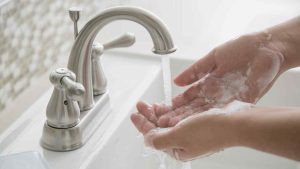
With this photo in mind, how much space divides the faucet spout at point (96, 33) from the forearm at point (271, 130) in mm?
154

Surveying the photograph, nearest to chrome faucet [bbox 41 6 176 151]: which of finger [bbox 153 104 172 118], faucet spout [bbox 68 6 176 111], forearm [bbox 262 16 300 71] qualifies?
faucet spout [bbox 68 6 176 111]

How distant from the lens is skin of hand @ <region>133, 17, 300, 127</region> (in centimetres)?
96

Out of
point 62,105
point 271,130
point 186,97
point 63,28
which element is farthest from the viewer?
point 63,28

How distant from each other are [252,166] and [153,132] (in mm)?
371

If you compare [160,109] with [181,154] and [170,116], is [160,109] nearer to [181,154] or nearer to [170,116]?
[170,116]

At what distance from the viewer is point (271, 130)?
0.73 meters

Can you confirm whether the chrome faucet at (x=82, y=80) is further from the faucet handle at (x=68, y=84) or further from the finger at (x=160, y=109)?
the finger at (x=160, y=109)

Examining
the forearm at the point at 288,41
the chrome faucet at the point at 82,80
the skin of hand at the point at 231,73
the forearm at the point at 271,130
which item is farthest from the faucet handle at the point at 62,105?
the forearm at the point at 288,41

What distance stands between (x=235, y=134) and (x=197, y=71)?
0.24 metres

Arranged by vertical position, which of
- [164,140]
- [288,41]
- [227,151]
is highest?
[288,41]

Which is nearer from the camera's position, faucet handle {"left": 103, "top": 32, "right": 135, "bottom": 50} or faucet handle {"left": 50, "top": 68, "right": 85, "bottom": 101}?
faucet handle {"left": 50, "top": 68, "right": 85, "bottom": 101}

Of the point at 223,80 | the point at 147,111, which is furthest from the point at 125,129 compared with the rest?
the point at 223,80

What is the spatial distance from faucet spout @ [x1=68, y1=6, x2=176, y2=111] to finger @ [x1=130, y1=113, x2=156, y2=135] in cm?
9

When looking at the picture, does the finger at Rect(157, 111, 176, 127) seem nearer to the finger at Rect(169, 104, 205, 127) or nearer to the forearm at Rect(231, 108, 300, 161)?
the finger at Rect(169, 104, 205, 127)
